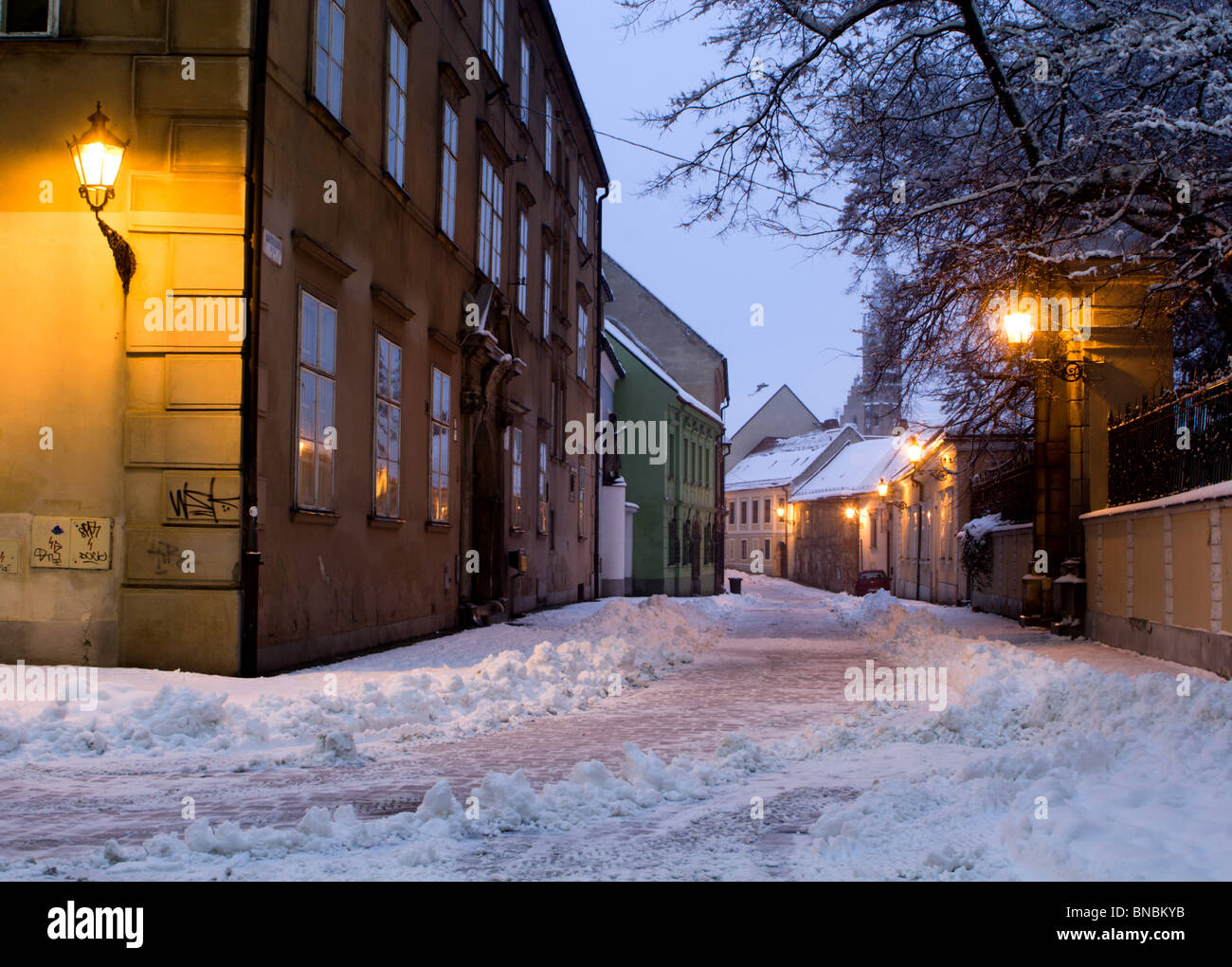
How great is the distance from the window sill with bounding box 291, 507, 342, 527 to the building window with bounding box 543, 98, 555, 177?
606 inches

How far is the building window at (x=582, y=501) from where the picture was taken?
31.8m

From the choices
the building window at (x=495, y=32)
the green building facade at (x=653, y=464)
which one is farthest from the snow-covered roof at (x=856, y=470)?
the building window at (x=495, y=32)

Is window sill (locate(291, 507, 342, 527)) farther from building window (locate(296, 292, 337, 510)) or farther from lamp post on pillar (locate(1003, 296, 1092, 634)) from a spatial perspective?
lamp post on pillar (locate(1003, 296, 1092, 634))

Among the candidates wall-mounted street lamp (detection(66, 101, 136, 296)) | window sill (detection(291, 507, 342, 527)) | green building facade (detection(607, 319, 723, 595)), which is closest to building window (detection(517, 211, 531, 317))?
window sill (detection(291, 507, 342, 527))

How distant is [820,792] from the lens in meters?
6.77

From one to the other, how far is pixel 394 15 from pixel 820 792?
11835 millimetres

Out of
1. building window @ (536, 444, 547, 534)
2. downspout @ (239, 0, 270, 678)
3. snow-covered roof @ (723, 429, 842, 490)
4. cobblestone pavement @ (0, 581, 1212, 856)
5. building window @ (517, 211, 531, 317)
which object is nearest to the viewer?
cobblestone pavement @ (0, 581, 1212, 856)

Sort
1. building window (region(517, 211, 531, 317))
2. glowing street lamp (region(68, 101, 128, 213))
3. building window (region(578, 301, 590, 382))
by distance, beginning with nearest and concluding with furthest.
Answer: glowing street lamp (region(68, 101, 128, 213))
building window (region(517, 211, 531, 317))
building window (region(578, 301, 590, 382))

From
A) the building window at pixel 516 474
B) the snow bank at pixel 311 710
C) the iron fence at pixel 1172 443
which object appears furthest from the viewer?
the building window at pixel 516 474

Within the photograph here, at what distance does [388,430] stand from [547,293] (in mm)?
12344

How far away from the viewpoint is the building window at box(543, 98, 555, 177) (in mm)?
26567

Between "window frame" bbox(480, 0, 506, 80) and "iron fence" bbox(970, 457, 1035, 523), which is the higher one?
"window frame" bbox(480, 0, 506, 80)

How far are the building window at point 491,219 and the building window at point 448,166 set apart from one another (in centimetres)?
157

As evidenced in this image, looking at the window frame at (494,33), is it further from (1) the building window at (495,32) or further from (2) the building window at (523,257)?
(2) the building window at (523,257)
